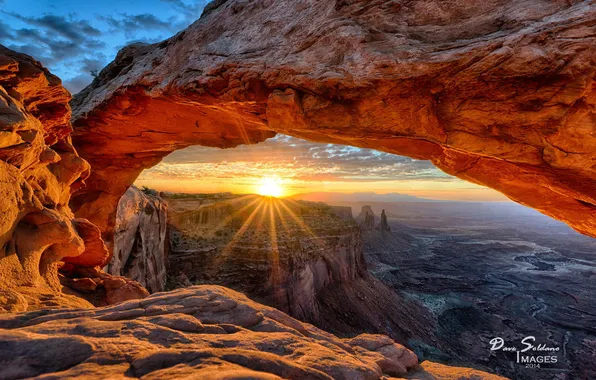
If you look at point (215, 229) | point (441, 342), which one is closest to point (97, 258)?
point (215, 229)

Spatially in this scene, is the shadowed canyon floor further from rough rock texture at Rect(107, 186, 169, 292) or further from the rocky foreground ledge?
the rocky foreground ledge

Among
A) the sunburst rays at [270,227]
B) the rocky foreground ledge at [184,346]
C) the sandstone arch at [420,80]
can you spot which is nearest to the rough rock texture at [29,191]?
the rocky foreground ledge at [184,346]

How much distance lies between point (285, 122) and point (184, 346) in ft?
19.6

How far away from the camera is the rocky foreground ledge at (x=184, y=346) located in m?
2.64

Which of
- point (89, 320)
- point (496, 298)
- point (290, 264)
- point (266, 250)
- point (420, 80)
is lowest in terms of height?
point (496, 298)

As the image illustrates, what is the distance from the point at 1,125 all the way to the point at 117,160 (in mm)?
9425

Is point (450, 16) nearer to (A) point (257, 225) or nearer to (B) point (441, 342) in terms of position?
(A) point (257, 225)

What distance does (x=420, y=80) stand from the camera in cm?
625

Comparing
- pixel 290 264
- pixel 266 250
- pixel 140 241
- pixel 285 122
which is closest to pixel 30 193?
pixel 285 122

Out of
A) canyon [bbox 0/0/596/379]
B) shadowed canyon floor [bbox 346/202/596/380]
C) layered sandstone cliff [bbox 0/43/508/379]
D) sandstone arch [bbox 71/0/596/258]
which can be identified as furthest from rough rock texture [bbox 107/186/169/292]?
shadowed canyon floor [bbox 346/202/596/380]

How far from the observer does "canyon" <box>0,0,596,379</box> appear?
11.2ft

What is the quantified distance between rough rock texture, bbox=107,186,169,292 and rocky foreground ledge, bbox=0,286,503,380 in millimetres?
11383

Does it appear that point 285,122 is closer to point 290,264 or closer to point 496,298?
point 290,264

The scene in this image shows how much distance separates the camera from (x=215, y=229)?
101 ft
